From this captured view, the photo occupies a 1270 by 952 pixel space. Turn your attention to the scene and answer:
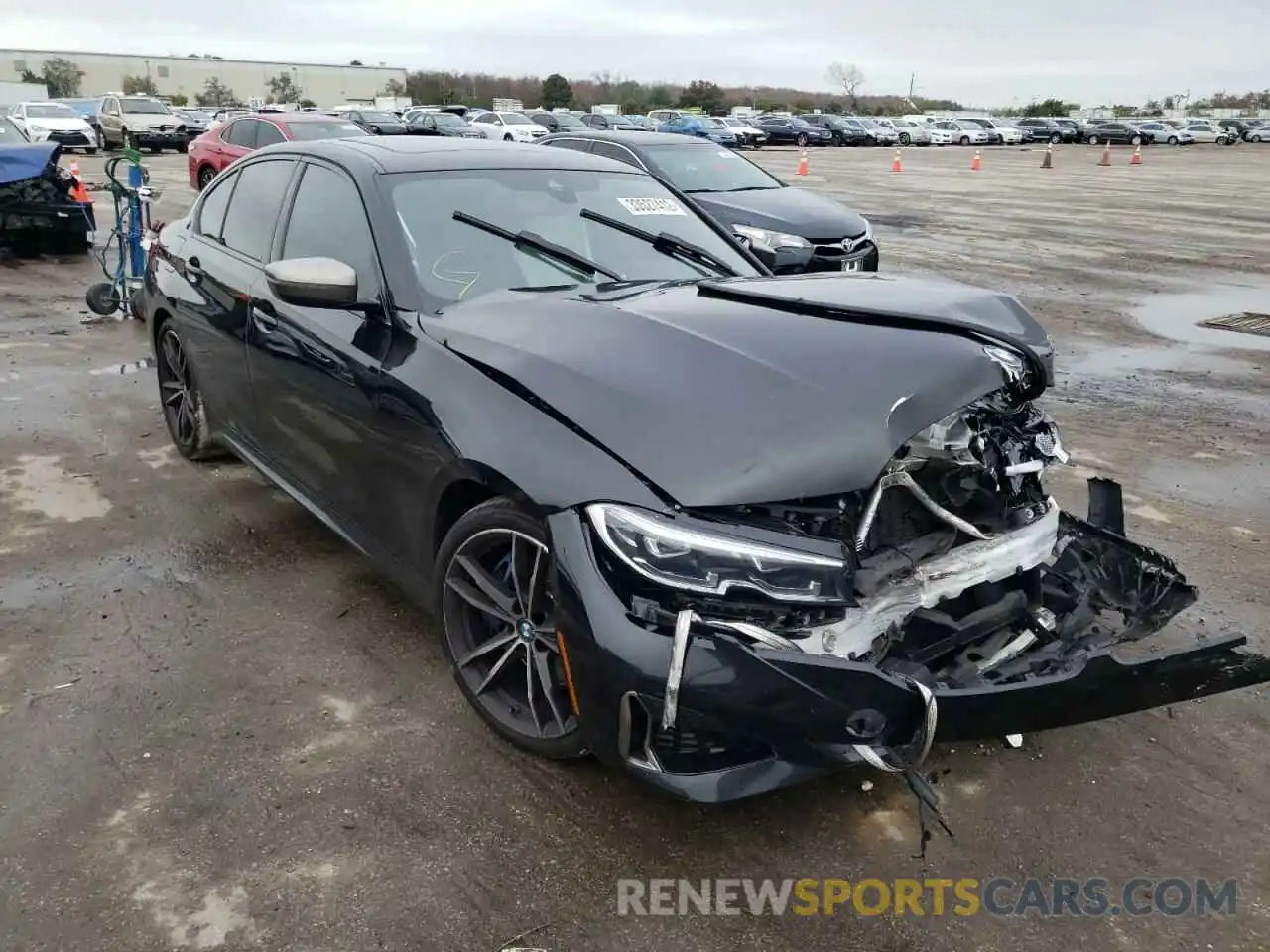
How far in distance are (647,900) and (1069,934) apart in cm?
101

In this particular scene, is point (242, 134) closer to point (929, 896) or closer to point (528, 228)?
point (528, 228)

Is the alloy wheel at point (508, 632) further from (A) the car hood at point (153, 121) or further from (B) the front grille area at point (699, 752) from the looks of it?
(A) the car hood at point (153, 121)

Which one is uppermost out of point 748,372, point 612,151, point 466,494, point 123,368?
point 612,151

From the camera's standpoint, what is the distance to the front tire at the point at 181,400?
5.16 m

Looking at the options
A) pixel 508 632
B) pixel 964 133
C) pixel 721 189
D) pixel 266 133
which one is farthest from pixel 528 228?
pixel 964 133

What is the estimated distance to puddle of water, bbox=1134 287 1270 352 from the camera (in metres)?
8.87

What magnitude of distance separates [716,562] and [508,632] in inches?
33.4

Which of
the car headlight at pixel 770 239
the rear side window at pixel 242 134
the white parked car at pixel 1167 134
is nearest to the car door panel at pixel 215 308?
the car headlight at pixel 770 239

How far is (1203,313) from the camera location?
1012 centimetres

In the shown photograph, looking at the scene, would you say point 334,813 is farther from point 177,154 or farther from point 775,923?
point 177,154

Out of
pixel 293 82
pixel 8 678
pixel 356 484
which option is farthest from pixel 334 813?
pixel 293 82

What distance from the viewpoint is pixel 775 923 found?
2428 millimetres

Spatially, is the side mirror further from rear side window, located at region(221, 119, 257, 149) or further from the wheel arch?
rear side window, located at region(221, 119, 257, 149)

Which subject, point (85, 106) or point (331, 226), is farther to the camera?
point (85, 106)
